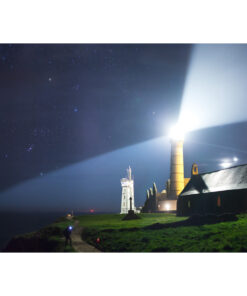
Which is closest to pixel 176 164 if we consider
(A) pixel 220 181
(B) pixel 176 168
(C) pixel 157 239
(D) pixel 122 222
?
(B) pixel 176 168

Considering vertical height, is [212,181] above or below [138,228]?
above

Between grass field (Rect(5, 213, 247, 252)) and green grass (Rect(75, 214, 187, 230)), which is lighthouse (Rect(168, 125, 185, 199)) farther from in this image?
grass field (Rect(5, 213, 247, 252))

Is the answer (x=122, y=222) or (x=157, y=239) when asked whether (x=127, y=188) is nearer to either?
(x=122, y=222)

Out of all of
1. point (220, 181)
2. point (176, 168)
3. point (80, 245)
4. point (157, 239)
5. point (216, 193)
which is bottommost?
point (80, 245)

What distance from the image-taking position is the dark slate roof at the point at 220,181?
37.1 metres

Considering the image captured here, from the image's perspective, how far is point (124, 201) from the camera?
81375 millimetres

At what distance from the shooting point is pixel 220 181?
40625 millimetres

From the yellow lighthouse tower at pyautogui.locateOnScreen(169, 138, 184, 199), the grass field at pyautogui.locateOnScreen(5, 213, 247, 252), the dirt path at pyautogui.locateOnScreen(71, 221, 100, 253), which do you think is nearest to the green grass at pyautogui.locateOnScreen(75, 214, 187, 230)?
the grass field at pyautogui.locateOnScreen(5, 213, 247, 252)

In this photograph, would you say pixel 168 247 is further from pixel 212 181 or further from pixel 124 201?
pixel 124 201

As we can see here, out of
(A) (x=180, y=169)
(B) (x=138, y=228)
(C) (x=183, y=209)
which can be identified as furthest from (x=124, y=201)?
(B) (x=138, y=228)

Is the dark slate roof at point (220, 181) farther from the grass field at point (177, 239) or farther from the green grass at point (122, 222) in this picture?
the grass field at point (177, 239)

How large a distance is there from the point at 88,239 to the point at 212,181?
23296 mm

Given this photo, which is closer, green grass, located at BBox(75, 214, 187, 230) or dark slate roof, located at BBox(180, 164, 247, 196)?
green grass, located at BBox(75, 214, 187, 230)

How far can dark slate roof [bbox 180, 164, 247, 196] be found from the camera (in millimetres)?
37062
